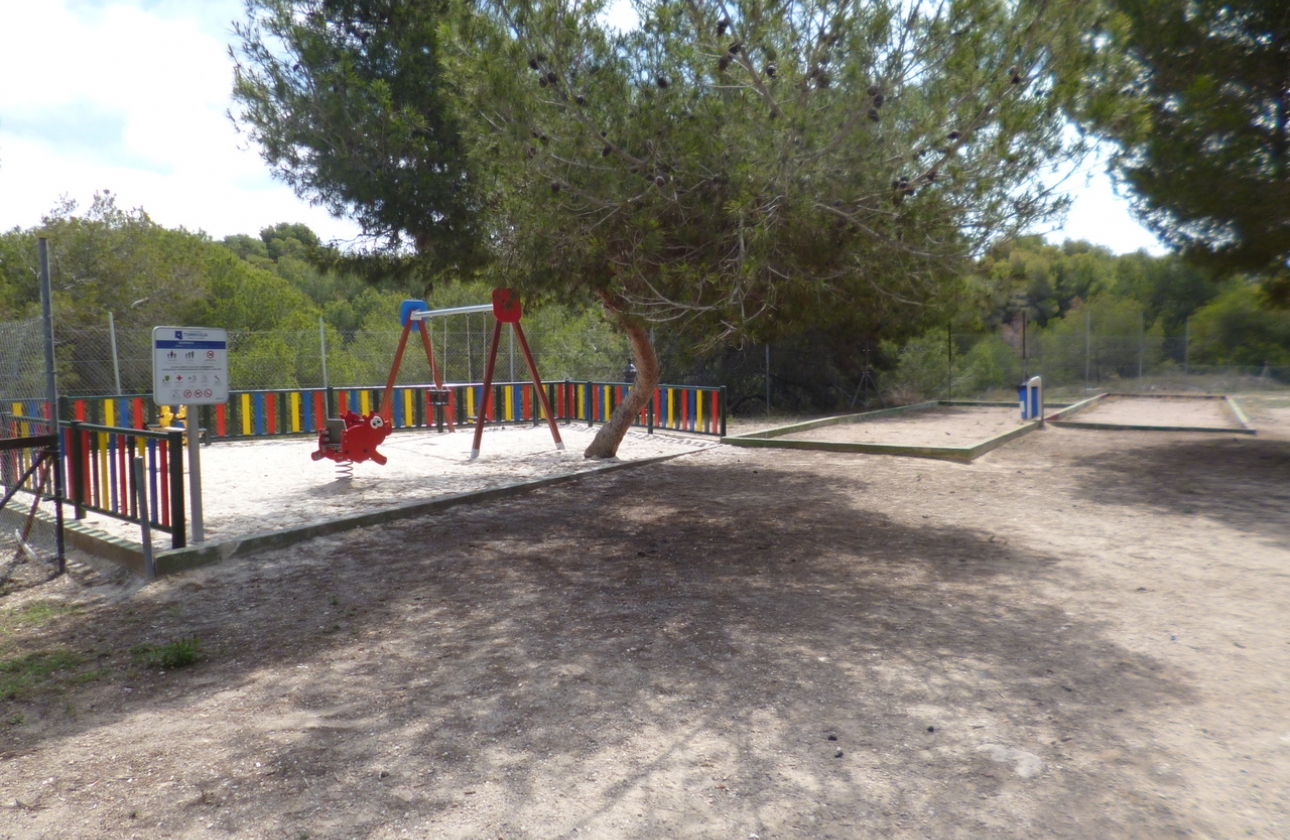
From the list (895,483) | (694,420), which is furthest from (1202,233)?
(694,420)

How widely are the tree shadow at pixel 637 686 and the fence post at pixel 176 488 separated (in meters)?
0.45

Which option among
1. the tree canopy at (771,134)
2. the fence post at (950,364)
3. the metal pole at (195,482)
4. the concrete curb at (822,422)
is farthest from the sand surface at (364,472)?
the fence post at (950,364)

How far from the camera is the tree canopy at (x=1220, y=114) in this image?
10.9 m

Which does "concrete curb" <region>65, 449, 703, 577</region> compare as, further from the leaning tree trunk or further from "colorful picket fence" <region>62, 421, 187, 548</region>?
the leaning tree trunk

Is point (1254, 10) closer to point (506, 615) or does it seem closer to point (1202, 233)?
point (1202, 233)

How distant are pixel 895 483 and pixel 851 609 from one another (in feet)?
17.4

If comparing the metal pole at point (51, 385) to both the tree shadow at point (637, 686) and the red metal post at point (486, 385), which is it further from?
the red metal post at point (486, 385)

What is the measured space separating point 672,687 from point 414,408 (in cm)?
1275

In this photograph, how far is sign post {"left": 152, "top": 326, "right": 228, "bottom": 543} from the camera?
6836 mm

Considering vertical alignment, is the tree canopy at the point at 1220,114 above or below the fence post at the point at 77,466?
above

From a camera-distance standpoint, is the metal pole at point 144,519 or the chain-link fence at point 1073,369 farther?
the chain-link fence at point 1073,369

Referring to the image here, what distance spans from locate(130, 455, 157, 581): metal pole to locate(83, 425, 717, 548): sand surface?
530mm

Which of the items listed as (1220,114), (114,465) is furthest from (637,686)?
(1220,114)

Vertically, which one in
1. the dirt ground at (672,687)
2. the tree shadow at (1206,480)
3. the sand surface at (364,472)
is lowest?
the dirt ground at (672,687)
